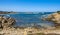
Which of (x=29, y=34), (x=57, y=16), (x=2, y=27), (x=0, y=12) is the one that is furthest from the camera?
(x=57, y=16)

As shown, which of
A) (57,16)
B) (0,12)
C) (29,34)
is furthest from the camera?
(57,16)

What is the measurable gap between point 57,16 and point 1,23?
39.9 ft

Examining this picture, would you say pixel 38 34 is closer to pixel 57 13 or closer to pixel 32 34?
pixel 32 34

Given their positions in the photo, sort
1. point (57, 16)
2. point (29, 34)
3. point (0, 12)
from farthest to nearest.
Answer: point (57, 16), point (0, 12), point (29, 34)

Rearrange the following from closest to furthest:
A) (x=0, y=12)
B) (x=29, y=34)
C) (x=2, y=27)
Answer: (x=29, y=34)
(x=2, y=27)
(x=0, y=12)

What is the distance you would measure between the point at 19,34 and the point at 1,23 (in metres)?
3.87

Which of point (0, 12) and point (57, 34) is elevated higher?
point (0, 12)

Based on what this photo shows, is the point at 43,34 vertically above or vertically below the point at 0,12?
below

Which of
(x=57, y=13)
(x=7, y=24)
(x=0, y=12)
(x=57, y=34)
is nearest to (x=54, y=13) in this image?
(x=57, y=13)

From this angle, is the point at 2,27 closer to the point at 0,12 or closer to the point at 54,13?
the point at 0,12

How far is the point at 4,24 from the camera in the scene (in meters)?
13.9

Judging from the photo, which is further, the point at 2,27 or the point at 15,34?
the point at 2,27

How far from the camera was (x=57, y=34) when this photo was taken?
35.3ft

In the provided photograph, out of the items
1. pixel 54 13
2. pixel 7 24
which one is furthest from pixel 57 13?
pixel 7 24
